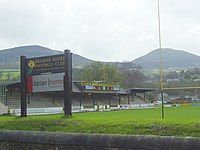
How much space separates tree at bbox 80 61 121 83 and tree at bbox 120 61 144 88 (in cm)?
354

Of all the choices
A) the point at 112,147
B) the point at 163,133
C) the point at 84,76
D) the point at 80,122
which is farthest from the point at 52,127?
the point at 84,76

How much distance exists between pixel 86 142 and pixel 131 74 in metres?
91.6

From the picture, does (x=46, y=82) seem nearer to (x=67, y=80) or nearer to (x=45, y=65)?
(x=45, y=65)

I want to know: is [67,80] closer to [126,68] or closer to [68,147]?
[68,147]

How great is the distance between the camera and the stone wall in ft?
23.9

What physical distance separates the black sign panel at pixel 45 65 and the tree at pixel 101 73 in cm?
7751

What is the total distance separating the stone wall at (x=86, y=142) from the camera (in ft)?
23.9

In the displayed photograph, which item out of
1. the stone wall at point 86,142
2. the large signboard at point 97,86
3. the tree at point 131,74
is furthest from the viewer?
the tree at point 131,74

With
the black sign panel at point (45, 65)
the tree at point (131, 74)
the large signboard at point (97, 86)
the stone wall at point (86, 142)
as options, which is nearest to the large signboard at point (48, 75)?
the black sign panel at point (45, 65)

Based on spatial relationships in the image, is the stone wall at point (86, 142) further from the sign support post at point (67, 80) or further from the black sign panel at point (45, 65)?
the black sign panel at point (45, 65)

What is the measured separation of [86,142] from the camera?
8.50 meters

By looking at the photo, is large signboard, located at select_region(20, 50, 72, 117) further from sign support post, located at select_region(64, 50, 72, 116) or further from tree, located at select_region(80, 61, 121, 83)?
tree, located at select_region(80, 61, 121, 83)

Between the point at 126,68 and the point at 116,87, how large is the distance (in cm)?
3255

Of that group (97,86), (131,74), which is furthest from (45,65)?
(131,74)
